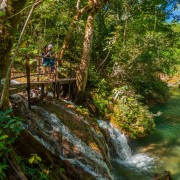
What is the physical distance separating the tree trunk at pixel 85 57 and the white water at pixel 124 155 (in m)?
2.42

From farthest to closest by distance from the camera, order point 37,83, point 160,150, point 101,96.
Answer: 1. point 101,96
2. point 160,150
3. point 37,83

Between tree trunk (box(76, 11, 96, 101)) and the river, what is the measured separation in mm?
3789

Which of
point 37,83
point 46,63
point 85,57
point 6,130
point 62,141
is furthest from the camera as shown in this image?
point 85,57

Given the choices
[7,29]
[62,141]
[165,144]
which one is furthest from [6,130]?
[165,144]

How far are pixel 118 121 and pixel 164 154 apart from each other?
9.41 ft

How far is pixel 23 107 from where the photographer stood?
8789mm

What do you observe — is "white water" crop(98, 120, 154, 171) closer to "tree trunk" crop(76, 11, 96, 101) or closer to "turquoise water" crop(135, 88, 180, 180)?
"turquoise water" crop(135, 88, 180, 180)

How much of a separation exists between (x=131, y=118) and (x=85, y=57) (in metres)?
4.05

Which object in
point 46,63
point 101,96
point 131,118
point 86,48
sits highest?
point 86,48

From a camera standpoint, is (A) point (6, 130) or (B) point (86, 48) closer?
(A) point (6, 130)

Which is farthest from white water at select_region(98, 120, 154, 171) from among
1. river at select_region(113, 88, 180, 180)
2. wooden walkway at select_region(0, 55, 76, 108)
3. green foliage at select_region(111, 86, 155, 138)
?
wooden walkway at select_region(0, 55, 76, 108)

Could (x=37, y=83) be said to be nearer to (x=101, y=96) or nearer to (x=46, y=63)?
(x=46, y=63)

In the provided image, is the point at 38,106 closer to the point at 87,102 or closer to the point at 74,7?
the point at 87,102

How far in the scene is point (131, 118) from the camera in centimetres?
1407
